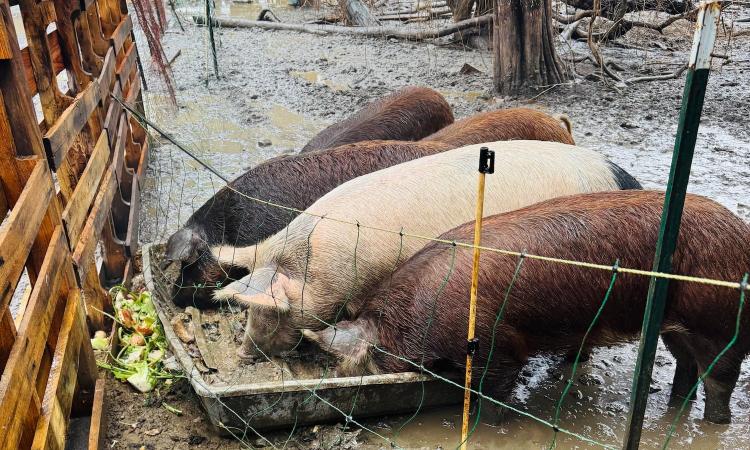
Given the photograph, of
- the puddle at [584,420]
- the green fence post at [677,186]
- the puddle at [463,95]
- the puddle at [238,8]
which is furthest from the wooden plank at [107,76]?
the puddle at [238,8]

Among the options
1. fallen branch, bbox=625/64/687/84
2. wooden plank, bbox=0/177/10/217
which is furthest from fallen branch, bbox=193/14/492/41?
wooden plank, bbox=0/177/10/217

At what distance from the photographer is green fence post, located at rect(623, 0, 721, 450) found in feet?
6.22

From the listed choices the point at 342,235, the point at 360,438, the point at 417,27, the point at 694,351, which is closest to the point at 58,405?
the point at 360,438

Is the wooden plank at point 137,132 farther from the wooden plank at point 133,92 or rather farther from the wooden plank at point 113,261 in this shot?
the wooden plank at point 113,261

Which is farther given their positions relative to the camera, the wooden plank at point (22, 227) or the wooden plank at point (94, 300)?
the wooden plank at point (94, 300)

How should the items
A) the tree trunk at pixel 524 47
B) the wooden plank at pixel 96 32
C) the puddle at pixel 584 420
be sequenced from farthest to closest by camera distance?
the tree trunk at pixel 524 47 < the wooden plank at pixel 96 32 < the puddle at pixel 584 420

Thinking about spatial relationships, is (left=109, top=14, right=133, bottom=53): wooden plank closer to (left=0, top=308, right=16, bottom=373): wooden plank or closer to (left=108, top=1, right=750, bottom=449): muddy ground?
(left=108, top=1, right=750, bottom=449): muddy ground

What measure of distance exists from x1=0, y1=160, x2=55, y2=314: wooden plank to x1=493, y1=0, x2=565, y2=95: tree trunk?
624 centimetres

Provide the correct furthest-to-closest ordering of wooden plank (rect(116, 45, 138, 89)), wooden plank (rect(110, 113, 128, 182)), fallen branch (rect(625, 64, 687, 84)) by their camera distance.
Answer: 1. fallen branch (rect(625, 64, 687, 84))
2. wooden plank (rect(116, 45, 138, 89))
3. wooden plank (rect(110, 113, 128, 182))

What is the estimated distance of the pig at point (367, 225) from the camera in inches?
159

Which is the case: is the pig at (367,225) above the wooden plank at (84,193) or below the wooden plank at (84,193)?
below

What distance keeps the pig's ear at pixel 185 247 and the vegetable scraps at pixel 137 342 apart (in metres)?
0.33

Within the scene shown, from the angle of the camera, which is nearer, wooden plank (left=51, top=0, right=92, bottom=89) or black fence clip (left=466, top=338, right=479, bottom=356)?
black fence clip (left=466, top=338, right=479, bottom=356)

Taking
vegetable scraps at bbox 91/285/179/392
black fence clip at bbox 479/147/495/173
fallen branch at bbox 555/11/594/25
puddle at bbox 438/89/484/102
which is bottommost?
vegetable scraps at bbox 91/285/179/392
